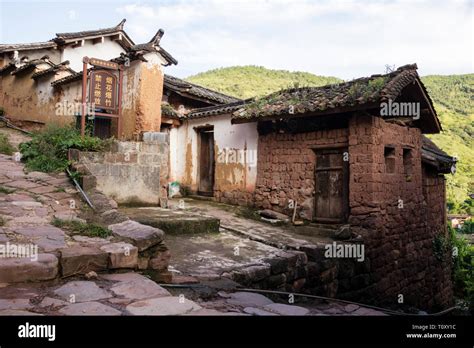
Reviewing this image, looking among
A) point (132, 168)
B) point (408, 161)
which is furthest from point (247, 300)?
point (408, 161)

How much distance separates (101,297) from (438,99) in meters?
35.6

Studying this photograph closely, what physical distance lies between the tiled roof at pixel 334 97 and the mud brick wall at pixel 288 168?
750mm

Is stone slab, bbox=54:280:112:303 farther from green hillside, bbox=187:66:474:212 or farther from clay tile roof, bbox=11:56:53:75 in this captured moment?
green hillside, bbox=187:66:474:212

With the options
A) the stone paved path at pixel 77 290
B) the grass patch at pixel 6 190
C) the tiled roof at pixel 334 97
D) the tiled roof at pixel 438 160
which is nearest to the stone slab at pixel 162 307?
the stone paved path at pixel 77 290

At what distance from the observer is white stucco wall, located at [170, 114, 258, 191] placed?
10016mm

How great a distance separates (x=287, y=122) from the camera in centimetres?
883

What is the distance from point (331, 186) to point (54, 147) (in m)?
5.86

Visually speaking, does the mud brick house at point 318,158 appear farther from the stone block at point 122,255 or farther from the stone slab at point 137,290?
the stone slab at point 137,290

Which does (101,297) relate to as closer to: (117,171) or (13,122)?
(117,171)

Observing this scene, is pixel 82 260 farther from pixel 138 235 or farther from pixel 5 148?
pixel 5 148

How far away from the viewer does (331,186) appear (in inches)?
323

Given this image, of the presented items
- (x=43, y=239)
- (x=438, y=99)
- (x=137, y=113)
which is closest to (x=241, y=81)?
(x=438, y=99)

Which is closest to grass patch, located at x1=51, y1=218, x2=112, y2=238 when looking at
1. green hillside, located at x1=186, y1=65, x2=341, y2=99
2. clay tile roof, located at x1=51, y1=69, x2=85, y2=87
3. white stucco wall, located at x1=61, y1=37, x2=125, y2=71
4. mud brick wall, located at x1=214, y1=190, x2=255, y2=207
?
clay tile roof, located at x1=51, y1=69, x2=85, y2=87
